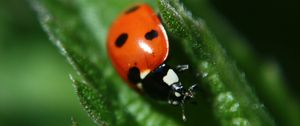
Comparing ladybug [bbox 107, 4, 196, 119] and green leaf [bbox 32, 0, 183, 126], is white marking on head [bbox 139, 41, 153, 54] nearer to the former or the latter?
ladybug [bbox 107, 4, 196, 119]

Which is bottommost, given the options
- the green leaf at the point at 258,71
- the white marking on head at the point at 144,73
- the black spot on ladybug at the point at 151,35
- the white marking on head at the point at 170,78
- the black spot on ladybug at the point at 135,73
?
the green leaf at the point at 258,71

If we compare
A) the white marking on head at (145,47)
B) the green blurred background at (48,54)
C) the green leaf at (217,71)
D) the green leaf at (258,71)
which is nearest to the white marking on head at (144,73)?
the white marking on head at (145,47)

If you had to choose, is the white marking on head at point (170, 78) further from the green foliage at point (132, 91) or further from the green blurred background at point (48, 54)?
the green blurred background at point (48, 54)

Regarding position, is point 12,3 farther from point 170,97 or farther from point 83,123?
point 170,97

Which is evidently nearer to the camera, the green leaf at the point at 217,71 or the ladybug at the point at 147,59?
the green leaf at the point at 217,71

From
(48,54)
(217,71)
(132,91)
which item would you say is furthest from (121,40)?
(48,54)

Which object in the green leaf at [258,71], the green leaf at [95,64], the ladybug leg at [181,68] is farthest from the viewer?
the green leaf at [258,71]

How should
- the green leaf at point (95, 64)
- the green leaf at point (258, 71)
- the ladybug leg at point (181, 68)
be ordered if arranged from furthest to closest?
1. the green leaf at point (258, 71)
2. the ladybug leg at point (181, 68)
3. the green leaf at point (95, 64)

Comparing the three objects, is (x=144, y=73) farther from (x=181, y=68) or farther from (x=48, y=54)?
(x=48, y=54)
